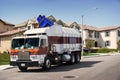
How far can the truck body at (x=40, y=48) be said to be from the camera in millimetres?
21094

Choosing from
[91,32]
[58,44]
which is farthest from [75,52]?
[91,32]

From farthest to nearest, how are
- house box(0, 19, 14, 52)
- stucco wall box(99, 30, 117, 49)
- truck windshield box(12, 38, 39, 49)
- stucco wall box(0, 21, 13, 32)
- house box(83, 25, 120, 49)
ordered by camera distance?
stucco wall box(99, 30, 117, 49), house box(83, 25, 120, 49), stucco wall box(0, 21, 13, 32), house box(0, 19, 14, 52), truck windshield box(12, 38, 39, 49)

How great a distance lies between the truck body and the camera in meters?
21.1

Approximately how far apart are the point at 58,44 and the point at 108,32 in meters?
62.3

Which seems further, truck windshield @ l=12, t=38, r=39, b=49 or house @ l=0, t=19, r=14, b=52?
house @ l=0, t=19, r=14, b=52

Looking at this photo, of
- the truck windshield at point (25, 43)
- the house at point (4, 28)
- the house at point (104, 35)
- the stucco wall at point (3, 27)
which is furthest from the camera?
the house at point (104, 35)

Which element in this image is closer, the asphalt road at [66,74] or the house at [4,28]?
the asphalt road at [66,74]

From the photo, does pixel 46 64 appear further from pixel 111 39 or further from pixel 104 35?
pixel 104 35

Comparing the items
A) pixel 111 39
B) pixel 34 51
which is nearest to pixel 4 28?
pixel 111 39

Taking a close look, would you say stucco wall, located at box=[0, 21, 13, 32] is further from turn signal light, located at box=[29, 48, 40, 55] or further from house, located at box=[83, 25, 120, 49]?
turn signal light, located at box=[29, 48, 40, 55]

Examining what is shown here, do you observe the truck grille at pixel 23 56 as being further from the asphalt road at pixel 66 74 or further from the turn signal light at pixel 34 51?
the asphalt road at pixel 66 74

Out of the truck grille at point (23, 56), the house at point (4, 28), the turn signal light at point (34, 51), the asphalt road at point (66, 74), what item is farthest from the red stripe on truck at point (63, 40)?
the house at point (4, 28)

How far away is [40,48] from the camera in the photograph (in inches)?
839

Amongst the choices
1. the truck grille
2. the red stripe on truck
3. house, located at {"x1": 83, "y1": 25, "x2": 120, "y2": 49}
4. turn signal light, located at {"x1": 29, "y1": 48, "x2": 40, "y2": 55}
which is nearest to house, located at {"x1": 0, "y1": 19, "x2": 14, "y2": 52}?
house, located at {"x1": 83, "y1": 25, "x2": 120, "y2": 49}
